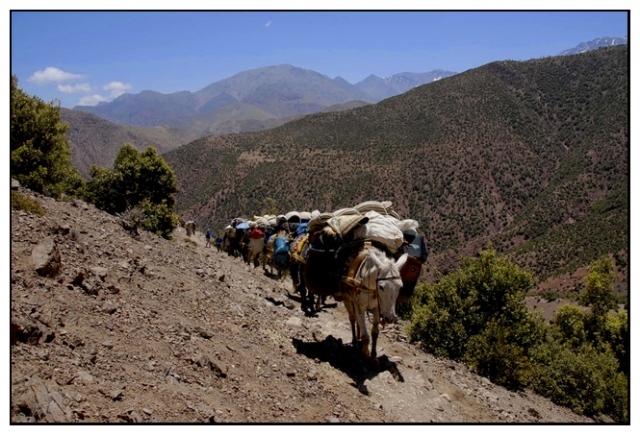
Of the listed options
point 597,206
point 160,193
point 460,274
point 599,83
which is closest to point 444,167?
point 597,206

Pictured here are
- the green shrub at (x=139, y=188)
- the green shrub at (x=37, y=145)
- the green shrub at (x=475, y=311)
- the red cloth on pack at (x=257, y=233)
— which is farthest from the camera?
the green shrub at (x=139, y=188)

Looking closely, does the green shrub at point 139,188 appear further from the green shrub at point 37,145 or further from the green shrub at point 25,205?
the green shrub at point 25,205

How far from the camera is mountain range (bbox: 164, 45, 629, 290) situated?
58.2m

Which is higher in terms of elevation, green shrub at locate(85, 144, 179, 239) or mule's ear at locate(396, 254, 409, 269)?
green shrub at locate(85, 144, 179, 239)

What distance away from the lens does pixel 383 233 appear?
24.3 feet

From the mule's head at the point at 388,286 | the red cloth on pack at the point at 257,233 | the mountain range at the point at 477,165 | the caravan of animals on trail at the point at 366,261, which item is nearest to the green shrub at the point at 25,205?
the caravan of animals on trail at the point at 366,261

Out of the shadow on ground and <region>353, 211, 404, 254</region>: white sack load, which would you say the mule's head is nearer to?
<region>353, 211, 404, 254</region>: white sack load

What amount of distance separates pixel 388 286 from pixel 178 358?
3348mm

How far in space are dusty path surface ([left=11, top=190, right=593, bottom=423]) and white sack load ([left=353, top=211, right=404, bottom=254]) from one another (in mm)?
2405

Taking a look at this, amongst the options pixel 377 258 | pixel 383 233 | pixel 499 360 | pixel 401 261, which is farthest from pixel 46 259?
pixel 499 360

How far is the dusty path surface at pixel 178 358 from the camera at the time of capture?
441 centimetres

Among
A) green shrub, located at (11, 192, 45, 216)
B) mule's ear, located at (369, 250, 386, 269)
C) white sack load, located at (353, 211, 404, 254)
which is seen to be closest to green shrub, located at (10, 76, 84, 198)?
green shrub, located at (11, 192, 45, 216)

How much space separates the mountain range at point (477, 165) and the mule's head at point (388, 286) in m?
45.2

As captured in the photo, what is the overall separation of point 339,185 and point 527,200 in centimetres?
3231
